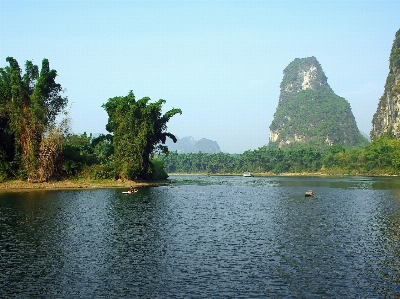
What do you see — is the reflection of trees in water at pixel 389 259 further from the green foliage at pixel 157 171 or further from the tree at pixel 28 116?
the green foliage at pixel 157 171

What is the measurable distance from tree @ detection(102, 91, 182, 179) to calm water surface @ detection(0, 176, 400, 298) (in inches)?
1411

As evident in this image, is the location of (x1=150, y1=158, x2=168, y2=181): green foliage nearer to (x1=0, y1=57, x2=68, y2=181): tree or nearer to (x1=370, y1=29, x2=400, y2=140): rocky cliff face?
(x1=0, y1=57, x2=68, y2=181): tree

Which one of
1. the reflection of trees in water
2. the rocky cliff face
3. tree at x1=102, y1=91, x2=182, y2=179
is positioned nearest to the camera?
the reflection of trees in water

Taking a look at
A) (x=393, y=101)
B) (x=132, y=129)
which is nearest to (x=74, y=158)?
(x=132, y=129)

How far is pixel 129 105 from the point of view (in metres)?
82.1

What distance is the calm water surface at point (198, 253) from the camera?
18.4 metres

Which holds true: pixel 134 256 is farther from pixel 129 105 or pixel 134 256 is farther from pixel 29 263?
pixel 129 105

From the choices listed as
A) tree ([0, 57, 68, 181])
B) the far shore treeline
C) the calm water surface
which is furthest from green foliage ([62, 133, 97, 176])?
the calm water surface

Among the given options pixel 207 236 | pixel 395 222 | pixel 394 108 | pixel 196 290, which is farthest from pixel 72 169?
pixel 394 108

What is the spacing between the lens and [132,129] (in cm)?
8100

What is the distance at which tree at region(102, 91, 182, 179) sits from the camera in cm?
7956

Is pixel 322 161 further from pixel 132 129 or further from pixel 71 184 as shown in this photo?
pixel 71 184

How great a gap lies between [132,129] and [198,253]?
58929 mm

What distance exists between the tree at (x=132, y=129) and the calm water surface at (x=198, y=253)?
35.9 metres
